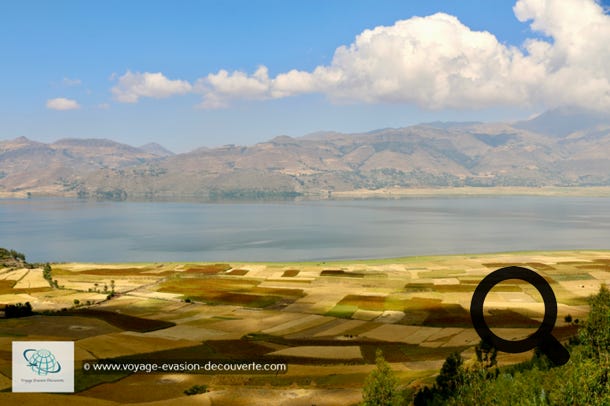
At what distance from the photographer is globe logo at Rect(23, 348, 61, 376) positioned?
50.8 metres

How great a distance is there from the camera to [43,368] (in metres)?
51.1

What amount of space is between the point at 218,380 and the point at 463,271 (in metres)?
112

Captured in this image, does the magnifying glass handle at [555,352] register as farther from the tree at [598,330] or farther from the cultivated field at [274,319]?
the cultivated field at [274,319]

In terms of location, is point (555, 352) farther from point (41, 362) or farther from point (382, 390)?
point (41, 362)

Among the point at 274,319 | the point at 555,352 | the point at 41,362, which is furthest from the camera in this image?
the point at 274,319

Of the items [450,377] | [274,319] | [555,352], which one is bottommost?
[274,319]

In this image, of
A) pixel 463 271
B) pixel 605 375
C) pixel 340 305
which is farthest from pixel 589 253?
pixel 605 375

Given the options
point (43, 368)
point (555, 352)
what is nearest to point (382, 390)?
point (555, 352)

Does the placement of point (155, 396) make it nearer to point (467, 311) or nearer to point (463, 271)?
point (467, 311)

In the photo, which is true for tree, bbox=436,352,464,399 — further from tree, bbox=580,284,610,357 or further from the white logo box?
the white logo box

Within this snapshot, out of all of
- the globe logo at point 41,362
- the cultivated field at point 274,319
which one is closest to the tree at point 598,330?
the cultivated field at point 274,319

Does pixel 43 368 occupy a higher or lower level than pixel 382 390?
lower

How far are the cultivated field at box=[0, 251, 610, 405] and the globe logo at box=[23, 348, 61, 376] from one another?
2.78 m

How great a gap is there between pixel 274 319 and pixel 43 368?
44.2m
